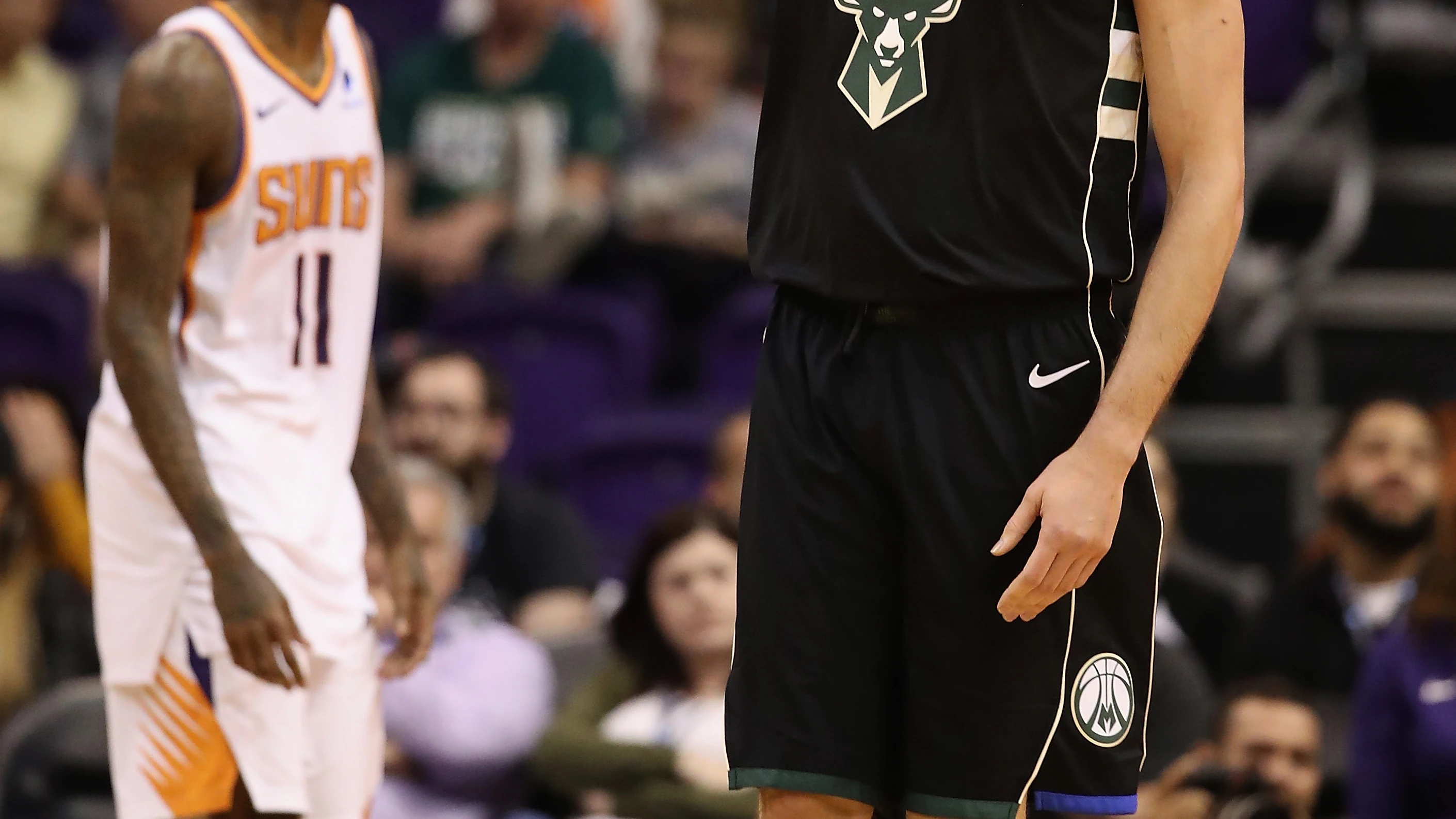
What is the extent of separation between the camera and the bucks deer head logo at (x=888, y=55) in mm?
2701

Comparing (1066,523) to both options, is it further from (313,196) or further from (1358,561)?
(1358,561)

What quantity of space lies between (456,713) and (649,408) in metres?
2.24

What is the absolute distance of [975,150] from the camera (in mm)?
2676

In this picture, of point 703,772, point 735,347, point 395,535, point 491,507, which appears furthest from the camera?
point 735,347

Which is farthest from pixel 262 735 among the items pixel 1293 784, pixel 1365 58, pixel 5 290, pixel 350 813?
pixel 1365 58

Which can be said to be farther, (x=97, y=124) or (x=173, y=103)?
(x=97, y=124)

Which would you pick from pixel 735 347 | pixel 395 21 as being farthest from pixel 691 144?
pixel 395 21

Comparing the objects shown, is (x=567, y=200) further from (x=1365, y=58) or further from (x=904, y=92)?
(x=904, y=92)

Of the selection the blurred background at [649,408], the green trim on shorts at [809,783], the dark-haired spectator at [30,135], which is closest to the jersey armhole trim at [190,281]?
the green trim on shorts at [809,783]

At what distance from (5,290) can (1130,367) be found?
20.6 ft

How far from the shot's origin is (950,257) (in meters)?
2.65

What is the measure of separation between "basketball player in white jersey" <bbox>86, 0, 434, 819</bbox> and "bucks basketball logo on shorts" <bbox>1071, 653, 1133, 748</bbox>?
147 centimetres

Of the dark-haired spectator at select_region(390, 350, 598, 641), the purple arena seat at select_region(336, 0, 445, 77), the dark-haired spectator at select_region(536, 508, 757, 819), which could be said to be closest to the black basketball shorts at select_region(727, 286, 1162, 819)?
the dark-haired spectator at select_region(536, 508, 757, 819)

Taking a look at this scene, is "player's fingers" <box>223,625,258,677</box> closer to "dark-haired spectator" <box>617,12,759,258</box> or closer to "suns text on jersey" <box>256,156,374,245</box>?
"suns text on jersey" <box>256,156,374,245</box>
